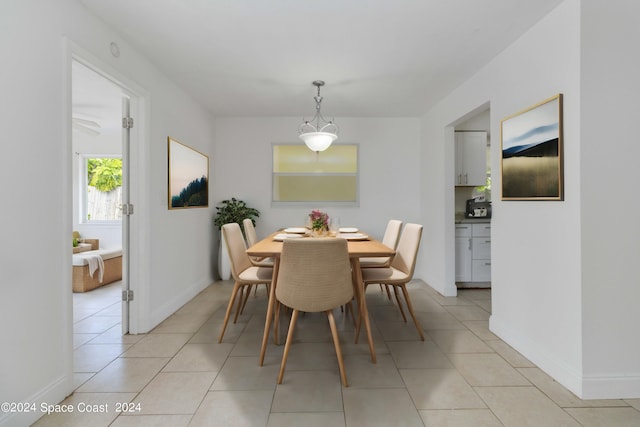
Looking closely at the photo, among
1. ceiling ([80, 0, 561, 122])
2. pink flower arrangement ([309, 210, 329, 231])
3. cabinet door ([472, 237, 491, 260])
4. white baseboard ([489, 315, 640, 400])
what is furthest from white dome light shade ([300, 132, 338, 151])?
white baseboard ([489, 315, 640, 400])

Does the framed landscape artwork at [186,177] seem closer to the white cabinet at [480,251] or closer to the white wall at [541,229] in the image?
the white wall at [541,229]

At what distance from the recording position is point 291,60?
2.88 m

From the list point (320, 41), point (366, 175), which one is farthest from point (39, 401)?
point (366, 175)

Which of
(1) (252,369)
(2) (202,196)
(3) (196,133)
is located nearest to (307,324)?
(1) (252,369)

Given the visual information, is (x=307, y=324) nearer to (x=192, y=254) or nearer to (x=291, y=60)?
(x=192, y=254)

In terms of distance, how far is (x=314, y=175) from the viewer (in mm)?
4992

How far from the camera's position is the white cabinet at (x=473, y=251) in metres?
4.24

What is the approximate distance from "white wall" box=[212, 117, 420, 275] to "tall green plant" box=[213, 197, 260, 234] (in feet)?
0.39

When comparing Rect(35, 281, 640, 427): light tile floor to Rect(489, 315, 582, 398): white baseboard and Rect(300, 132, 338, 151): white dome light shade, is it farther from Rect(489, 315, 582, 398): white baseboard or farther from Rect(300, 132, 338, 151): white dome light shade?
Rect(300, 132, 338, 151): white dome light shade

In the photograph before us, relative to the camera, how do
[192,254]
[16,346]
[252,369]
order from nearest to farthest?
[16,346] < [252,369] < [192,254]

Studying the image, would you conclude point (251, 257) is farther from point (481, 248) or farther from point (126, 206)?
point (481, 248)

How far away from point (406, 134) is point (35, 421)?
4867 mm

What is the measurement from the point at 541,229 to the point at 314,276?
162 centimetres

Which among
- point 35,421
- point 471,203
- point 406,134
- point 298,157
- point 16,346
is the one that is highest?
point 406,134
